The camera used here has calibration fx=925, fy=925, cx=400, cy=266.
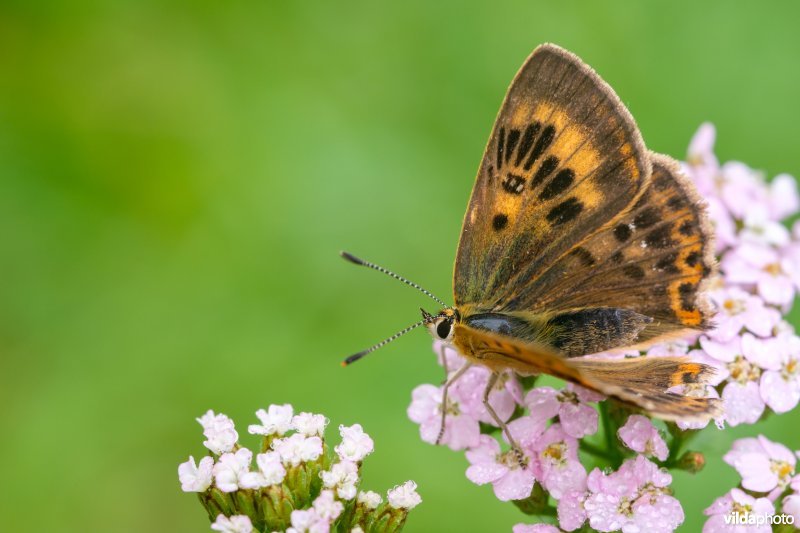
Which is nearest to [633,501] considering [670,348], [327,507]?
[670,348]

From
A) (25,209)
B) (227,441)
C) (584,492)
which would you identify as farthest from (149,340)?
(584,492)

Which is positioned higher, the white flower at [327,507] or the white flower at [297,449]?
the white flower at [297,449]

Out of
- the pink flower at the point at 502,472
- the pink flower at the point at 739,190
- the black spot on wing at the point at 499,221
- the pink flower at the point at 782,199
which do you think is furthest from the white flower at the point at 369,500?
→ the pink flower at the point at 782,199

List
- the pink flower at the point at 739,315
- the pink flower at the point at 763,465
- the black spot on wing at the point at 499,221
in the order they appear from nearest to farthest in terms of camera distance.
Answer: the pink flower at the point at 763,465 → the black spot on wing at the point at 499,221 → the pink flower at the point at 739,315

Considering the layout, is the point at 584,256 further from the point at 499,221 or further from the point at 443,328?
the point at 443,328

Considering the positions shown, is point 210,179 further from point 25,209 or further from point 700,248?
point 700,248

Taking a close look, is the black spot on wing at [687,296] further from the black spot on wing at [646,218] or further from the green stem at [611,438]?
the green stem at [611,438]

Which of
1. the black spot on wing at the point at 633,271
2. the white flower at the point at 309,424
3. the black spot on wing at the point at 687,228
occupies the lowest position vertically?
the white flower at the point at 309,424
